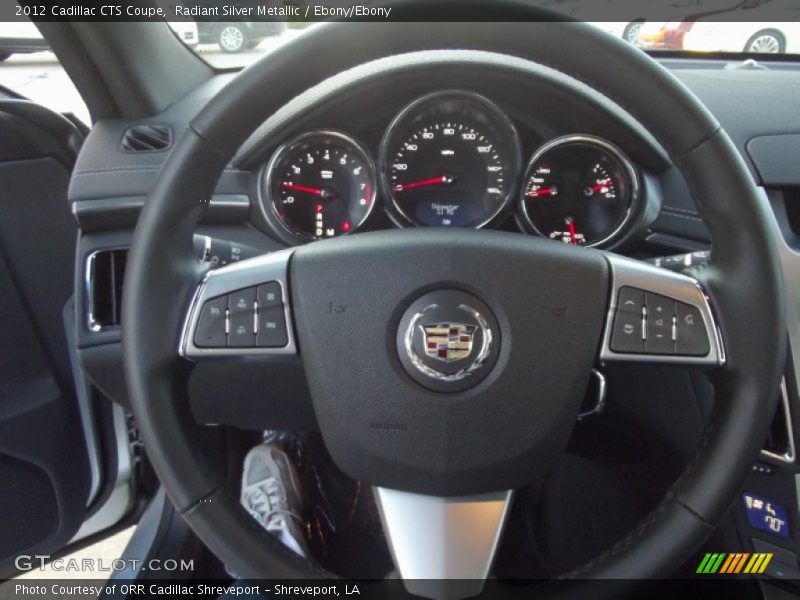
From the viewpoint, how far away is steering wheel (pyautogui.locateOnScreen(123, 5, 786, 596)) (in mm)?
938

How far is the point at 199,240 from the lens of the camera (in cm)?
124

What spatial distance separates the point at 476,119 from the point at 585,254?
2.41 ft

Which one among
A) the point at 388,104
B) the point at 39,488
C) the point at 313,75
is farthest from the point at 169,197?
the point at 39,488

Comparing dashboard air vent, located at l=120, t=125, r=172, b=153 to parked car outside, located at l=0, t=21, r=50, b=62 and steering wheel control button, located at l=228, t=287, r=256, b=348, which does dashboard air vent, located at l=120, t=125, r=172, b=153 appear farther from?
steering wheel control button, located at l=228, t=287, r=256, b=348

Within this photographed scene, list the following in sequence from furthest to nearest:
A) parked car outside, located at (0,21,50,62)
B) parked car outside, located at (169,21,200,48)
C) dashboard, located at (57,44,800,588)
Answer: parked car outside, located at (169,21,200,48), parked car outside, located at (0,21,50,62), dashboard, located at (57,44,800,588)

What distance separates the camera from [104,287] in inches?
66.1

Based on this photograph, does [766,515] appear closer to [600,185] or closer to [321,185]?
[600,185]

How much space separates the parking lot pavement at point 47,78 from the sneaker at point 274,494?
989mm

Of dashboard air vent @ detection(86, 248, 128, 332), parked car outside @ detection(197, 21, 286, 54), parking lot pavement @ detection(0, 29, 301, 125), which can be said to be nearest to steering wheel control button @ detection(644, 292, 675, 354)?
parked car outside @ detection(197, 21, 286, 54)

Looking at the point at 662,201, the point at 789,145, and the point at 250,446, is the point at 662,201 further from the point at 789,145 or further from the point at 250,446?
the point at 250,446

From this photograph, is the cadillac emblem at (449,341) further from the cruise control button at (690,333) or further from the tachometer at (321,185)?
the tachometer at (321,185)

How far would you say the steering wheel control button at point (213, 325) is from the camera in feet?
3.34

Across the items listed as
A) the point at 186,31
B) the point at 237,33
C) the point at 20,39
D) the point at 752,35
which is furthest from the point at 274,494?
the point at 752,35

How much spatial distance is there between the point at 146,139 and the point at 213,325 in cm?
94
